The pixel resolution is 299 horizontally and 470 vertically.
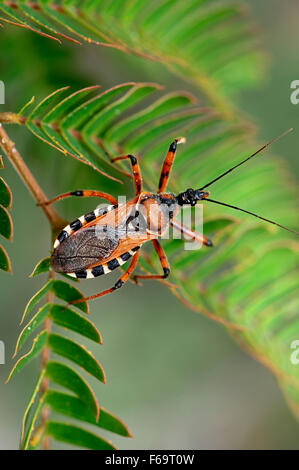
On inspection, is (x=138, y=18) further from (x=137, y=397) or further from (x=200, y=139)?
(x=137, y=397)

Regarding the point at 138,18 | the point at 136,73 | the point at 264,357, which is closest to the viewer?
the point at 264,357

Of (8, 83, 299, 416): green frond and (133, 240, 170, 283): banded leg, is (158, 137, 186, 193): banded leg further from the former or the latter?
(133, 240, 170, 283): banded leg

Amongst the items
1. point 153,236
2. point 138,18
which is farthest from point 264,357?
point 138,18

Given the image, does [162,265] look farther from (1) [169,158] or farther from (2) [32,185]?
(2) [32,185]

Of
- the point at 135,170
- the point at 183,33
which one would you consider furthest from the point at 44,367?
the point at 183,33

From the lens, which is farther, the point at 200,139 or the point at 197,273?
the point at 200,139

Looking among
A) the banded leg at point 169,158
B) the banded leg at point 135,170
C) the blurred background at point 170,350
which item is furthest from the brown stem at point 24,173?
the blurred background at point 170,350
